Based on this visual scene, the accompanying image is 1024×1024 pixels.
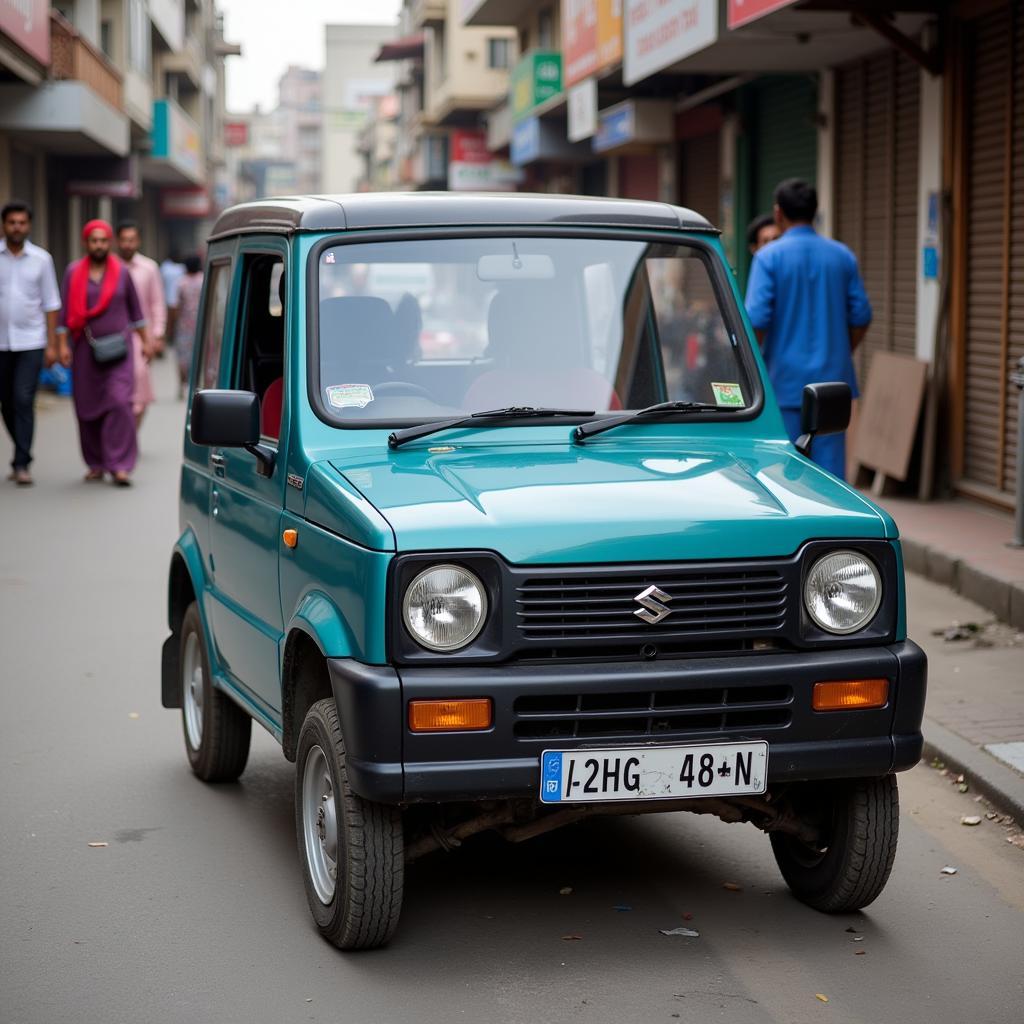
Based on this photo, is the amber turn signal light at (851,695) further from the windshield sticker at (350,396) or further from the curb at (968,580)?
the curb at (968,580)

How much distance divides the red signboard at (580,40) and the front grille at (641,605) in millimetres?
18429

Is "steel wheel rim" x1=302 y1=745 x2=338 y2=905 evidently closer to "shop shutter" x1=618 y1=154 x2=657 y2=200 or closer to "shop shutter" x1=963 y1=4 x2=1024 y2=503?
"shop shutter" x1=963 y1=4 x2=1024 y2=503

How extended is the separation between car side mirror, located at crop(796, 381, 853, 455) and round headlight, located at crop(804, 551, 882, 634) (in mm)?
951

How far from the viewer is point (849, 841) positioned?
15.0 ft

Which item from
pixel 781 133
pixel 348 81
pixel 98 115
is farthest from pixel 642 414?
pixel 348 81

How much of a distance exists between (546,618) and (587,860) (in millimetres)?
1346

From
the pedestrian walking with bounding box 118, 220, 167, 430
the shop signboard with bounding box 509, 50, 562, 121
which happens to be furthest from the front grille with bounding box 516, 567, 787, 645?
the shop signboard with bounding box 509, 50, 562, 121

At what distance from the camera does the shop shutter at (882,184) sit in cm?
1404

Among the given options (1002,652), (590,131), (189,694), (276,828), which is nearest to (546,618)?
(276,828)

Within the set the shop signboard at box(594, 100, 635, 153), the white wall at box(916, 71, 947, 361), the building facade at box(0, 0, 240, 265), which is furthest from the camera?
the building facade at box(0, 0, 240, 265)

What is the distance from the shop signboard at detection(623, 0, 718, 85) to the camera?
48.9 ft

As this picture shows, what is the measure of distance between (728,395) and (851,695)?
1.26m

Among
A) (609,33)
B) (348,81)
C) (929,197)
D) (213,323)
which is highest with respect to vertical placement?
(348,81)

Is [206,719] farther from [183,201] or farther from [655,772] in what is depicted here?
[183,201]
